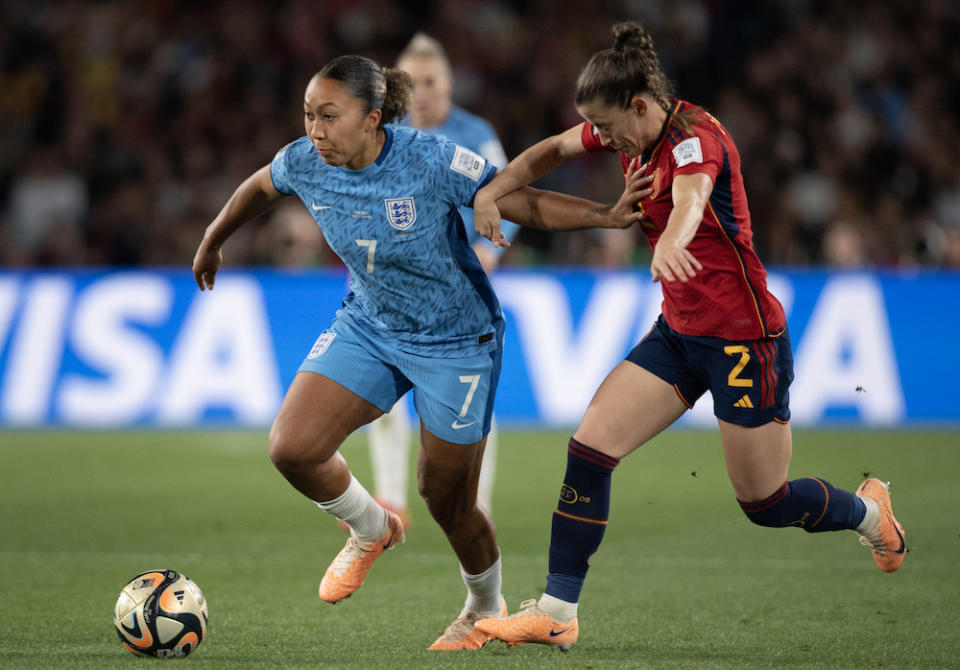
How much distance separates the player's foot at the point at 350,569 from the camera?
16.5 ft

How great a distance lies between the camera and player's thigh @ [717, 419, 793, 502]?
4.85 metres

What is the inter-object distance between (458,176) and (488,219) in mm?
236

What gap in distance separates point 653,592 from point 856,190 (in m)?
9.80

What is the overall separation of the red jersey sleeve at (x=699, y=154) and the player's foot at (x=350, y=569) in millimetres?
1797

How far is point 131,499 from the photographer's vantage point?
8844mm

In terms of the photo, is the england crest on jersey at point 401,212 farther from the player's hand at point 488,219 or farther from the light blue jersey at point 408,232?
the player's hand at point 488,219

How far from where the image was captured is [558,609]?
4.77m

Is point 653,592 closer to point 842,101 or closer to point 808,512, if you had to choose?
point 808,512

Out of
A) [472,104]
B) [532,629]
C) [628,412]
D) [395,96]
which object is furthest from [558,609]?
[472,104]

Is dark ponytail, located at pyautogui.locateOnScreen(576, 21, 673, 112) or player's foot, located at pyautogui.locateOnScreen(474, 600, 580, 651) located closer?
dark ponytail, located at pyautogui.locateOnScreen(576, 21, 673, 112)

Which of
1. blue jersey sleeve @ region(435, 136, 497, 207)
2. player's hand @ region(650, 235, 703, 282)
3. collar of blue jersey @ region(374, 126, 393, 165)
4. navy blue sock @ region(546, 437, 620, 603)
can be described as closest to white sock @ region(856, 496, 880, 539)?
navy blue sock @ region(546, 437, 620, 603)

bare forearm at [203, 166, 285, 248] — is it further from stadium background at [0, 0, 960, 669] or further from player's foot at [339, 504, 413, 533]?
player's foot at [339, 504, 413, 533]

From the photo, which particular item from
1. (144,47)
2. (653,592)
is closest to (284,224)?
(144,47)

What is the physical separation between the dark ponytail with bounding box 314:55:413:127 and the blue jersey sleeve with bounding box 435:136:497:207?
0.90 feet
